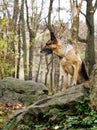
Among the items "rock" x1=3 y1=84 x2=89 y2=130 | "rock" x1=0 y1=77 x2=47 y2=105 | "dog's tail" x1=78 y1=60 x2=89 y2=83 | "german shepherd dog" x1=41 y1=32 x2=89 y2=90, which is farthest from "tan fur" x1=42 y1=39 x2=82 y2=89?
"rock" x1=0 y1=77 x2=47 y2=105

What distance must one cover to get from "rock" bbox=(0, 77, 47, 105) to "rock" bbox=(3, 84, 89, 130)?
5.45 meters

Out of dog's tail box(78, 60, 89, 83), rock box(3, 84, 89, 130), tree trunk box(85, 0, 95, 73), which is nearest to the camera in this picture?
rock box(3, 84, 89, 130)

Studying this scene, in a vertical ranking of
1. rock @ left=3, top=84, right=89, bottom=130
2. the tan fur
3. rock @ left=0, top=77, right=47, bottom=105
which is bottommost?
rock @ left=0, top=77, right=47, bottom=105

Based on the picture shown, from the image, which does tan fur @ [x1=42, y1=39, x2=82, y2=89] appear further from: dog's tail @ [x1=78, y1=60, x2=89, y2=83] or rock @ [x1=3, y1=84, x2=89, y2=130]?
rock @ [x1=3, y1=84, x2=89, y2=130]

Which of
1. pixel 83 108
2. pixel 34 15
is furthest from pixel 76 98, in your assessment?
pixel 34 15

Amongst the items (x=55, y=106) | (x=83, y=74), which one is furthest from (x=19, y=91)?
(x=55, y=106)

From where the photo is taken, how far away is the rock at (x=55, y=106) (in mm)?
8656

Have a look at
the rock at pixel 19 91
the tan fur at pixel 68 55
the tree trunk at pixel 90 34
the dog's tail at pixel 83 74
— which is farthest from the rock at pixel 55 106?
the tree trunk at pixel 90 34

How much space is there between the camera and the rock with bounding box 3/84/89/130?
→ 8.66 meters

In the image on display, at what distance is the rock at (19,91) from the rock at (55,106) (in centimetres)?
545

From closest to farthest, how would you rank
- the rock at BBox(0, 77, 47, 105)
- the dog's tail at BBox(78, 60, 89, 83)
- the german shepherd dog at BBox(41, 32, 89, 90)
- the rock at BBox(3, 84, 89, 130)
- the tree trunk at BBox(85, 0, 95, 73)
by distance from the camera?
the rock at BBox(3, 84, 89, 130) → the german shepherd dog at BBox(41, 32, 89, 90) → the dog's tail at BBox(78, 60, 89, 83) → the rock at BBox(0, 77, 47, 105) → the tree trunk at BBox(85, 0, 95, 73)

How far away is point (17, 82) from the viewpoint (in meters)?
16.1

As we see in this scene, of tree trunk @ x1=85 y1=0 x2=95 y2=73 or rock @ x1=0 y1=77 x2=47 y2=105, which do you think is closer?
rock @ x1=0 y1=77 x2=47 y2=105

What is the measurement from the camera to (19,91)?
15508 mm
